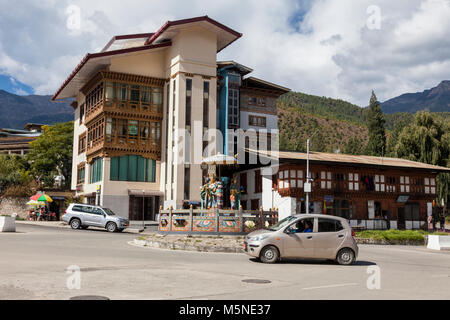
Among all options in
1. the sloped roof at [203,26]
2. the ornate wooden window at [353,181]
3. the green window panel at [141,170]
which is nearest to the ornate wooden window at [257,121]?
the sloped roof at [203,26]

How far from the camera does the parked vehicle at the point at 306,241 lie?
15.1m

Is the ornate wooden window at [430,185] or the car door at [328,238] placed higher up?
the ornate wooden window at [430,185]

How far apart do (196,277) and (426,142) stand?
50947 millimetres

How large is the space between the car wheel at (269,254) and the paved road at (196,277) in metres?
0.34

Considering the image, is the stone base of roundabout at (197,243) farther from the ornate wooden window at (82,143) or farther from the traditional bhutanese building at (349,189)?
the ornate wooden window at (82,143)

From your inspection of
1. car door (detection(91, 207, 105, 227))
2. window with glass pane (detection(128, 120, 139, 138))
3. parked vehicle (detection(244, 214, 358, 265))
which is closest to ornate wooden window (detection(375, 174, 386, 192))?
window with glass pane (detection(128, 120, 139, 138))

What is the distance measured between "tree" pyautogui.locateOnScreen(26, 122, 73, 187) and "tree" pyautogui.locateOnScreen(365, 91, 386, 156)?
4623 centimetres

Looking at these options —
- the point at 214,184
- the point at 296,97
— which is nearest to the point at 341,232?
the point at 214,184

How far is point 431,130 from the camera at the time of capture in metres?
56.1

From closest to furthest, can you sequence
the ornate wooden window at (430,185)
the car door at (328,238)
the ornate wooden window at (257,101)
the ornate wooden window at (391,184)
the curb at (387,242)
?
the car door at (328,238), the curb at (387,242), the ornate wooden window at (391,184), the ornate wooden window at (430,185), the ornate wooden window at (257,101)

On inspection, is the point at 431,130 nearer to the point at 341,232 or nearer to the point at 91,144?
the point at 91,144

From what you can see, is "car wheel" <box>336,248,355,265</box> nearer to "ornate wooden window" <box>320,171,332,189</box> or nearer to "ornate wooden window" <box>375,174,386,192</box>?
"ornate wooden window" <box>320,171,332,189</box>

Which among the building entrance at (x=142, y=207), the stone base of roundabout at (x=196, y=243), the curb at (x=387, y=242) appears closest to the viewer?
the stone base of roundabout at (x=196, y=243)

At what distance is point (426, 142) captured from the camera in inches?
2194
